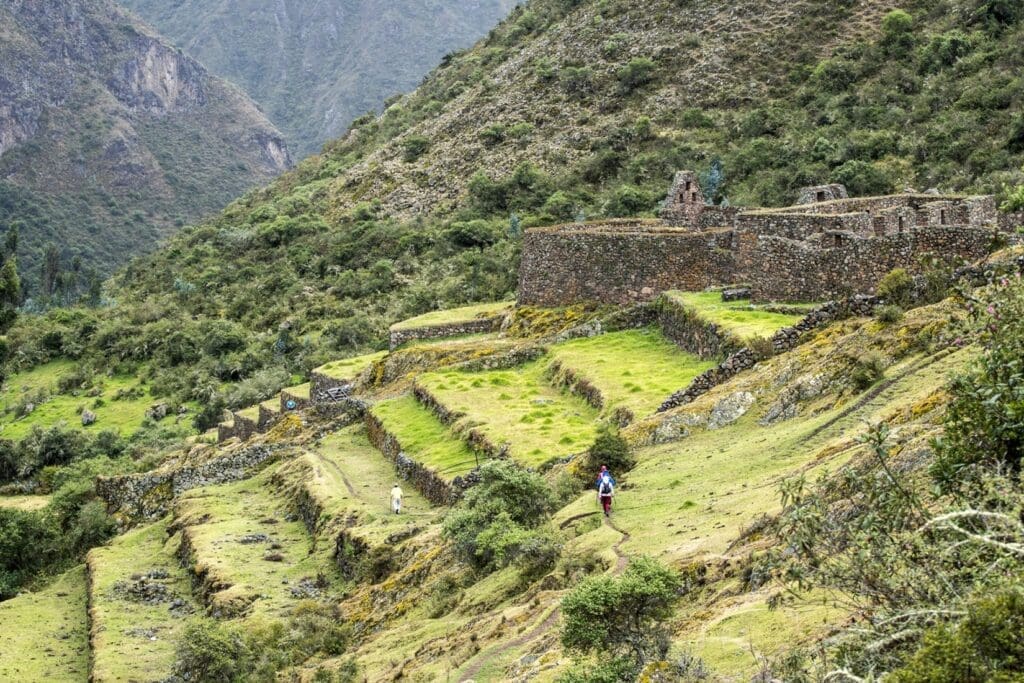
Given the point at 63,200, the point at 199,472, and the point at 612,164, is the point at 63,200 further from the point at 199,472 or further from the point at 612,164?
the point at 199,472

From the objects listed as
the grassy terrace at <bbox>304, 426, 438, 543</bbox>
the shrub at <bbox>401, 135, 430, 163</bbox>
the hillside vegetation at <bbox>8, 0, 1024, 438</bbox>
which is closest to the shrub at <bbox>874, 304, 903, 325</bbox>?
the grassy terrace at <bbox>304, 426, 438, 543</bbox>

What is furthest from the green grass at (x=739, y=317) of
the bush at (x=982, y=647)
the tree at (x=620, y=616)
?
the bush at (x=982, y=647)

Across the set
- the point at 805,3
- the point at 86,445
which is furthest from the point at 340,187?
the point at 86,445

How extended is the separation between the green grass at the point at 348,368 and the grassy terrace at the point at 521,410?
18.0ft

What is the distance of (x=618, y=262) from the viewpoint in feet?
88.7

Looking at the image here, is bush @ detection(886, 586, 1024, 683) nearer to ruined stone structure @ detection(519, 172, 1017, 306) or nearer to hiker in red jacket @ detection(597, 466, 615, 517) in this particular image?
ruined stone structure @ detection(519, 172, 1017, 306)

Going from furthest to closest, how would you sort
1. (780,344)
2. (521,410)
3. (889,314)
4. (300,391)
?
(300,391) < (521,410) < (780,344) < (889,314)

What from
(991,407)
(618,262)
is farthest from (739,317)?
(991,407)

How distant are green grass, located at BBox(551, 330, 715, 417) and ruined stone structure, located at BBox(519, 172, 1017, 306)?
1.70m

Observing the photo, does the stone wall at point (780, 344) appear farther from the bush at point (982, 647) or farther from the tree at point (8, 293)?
the tree at point (8, 293)

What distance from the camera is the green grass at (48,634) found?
19297mm

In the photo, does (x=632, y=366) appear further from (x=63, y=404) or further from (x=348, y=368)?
(x=63, y=404)

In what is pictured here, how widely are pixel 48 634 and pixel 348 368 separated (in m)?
14.0

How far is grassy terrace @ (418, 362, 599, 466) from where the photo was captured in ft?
63.2
